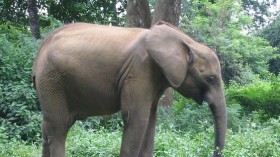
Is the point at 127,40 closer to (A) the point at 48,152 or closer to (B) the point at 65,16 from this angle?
(A) the point at 48,152

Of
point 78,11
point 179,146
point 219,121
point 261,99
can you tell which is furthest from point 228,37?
point 219,121

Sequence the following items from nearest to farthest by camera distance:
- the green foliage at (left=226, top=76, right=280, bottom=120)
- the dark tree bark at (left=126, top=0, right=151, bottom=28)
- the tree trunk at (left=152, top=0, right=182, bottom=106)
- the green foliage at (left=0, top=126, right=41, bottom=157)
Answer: the green foliage at (left=0, top=126, right=41, bottom=157) < the tree trunk at (left=152, top=0, right=182, bottom=106) < the green foliage at (left=226, top=76, right=280, bottom=120) < the dark tree bark at (left=126, top=0, right=151, bottom=28)

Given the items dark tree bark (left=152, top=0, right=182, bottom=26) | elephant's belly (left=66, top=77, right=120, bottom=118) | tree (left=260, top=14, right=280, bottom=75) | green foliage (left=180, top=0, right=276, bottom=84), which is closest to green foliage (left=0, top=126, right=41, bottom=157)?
elephant's belly (left=66, top=77, right=120, bottom=118)

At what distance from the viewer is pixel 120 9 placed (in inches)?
730

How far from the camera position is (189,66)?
4.85m

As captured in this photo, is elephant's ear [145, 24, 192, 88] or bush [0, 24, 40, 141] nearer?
elephant's ear [145, 24, 192, 88]

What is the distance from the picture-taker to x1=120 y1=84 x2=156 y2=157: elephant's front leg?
183 inches

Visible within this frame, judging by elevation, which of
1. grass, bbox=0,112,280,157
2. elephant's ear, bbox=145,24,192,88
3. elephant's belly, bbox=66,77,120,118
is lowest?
grass, bbox=0,112,280,157

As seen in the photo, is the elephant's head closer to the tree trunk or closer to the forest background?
the forest background

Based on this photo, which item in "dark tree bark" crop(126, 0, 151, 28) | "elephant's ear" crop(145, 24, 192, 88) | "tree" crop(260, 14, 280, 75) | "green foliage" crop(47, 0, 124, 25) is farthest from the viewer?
"tree" crop(260, 14, 280, 75)

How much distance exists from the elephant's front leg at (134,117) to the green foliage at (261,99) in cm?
606

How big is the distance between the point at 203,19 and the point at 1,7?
928 cm

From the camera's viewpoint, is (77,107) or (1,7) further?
(1,7)

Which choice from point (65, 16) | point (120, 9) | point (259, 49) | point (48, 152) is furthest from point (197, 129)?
point (259, 49)
